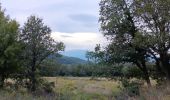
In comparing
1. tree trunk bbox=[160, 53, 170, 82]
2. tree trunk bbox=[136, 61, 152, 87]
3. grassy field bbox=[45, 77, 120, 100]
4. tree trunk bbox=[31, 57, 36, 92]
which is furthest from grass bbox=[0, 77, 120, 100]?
tree trunk bbox=[160, 53, 170, 82]

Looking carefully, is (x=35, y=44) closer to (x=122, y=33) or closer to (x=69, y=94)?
(x=122, y=33)

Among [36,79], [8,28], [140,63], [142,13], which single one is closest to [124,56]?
[140,63]

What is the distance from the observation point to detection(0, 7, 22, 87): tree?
31.4 meters

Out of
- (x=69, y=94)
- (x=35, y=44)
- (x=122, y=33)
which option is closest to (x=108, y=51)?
(x=122, y=33)

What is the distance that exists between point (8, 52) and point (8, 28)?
2448mm

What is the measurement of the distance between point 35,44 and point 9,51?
2.51 meters

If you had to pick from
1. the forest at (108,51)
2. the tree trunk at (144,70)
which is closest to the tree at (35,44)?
the forest at (108,51)

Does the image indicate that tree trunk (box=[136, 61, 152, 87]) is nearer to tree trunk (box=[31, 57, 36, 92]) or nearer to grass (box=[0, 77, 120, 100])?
grass (box=[0, 77, 120, 100])

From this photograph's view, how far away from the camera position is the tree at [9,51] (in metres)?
31.4

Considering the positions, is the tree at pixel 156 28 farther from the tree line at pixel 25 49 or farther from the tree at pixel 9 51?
the tree at pixel 9 51

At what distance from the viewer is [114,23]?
32.4m

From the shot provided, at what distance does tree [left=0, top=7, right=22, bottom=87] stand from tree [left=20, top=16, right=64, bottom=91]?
888 mm

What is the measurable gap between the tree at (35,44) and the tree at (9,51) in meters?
0.89

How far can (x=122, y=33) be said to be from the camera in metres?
32.8
